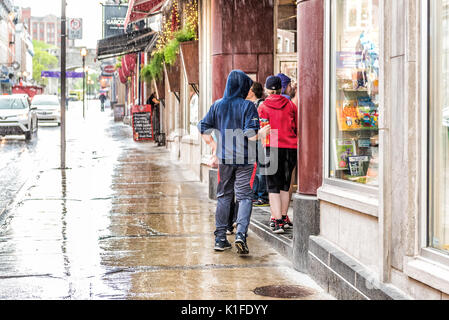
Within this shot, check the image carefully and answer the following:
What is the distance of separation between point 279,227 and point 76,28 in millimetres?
38598

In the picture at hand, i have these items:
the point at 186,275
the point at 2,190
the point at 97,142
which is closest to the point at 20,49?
the point at 97,142

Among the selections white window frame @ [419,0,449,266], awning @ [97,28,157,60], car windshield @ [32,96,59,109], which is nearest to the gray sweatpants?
white window frame @ [419,0,449,266]

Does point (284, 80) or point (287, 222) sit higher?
point (284, 80)

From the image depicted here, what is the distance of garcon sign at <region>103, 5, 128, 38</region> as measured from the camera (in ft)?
117

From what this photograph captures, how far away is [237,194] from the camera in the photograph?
796 centimetres

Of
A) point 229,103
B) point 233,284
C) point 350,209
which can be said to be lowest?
point 233,284

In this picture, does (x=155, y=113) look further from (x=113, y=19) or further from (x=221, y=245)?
(x=221, y=245)

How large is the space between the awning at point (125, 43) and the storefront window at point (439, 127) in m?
22.5

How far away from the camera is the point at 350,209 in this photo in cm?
600

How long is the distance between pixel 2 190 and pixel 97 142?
13976mm

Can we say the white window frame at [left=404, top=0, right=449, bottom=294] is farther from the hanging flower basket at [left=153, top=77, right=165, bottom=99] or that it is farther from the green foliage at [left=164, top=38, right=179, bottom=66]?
the hanging flower basket at [left=153, top=77, right=165, bottom=99]

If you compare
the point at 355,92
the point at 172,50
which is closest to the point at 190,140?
the point at 172,50

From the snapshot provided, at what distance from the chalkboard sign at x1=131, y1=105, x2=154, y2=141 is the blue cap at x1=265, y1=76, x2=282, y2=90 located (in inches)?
730
